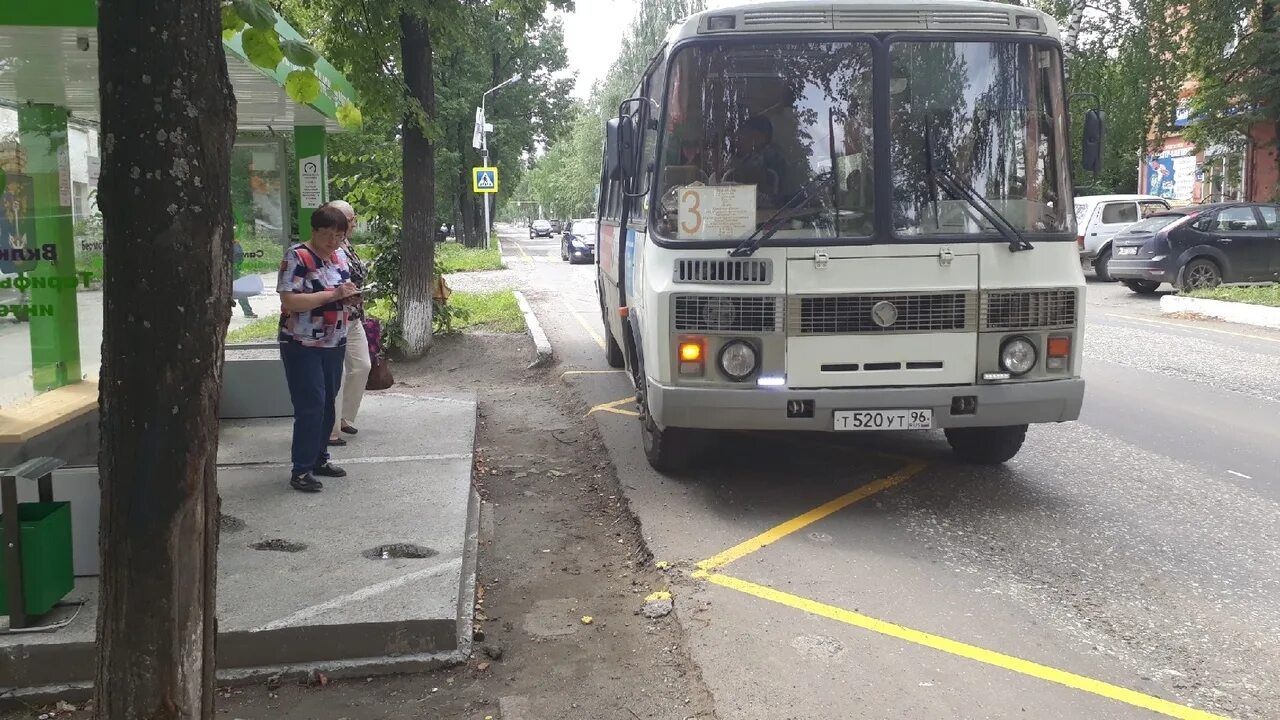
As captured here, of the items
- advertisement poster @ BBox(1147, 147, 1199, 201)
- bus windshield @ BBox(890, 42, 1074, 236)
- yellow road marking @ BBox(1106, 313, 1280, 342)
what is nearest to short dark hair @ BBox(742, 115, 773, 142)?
bus windshield @ BBox(890, 42, 1074, 236)

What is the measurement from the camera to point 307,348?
6.01 meters

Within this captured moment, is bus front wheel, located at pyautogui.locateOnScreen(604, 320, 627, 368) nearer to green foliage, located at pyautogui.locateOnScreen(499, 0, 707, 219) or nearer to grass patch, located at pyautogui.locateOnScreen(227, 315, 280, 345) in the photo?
green foliage, located at pyautogui.locateOnScreen(499, 0, 707, 219)

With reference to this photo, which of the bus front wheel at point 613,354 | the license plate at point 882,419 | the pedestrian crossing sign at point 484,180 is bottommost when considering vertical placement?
the bus front wheel at point 613,354

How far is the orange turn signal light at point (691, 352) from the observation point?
587 cm

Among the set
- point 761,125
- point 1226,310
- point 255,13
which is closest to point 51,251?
point 761,125

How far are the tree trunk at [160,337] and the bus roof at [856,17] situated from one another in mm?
3828

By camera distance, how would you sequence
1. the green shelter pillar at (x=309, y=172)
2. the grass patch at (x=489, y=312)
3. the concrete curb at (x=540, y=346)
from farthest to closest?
1. the grass patch at (x=489, y=312)
2. the concrete curb at (x=540, y=346)
3. the green shelter pillar at (x=309, y=172)

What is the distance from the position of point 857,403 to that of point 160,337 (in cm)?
409

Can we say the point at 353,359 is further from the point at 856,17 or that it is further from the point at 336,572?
the point at 856,17

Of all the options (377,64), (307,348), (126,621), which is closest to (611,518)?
(307,348)

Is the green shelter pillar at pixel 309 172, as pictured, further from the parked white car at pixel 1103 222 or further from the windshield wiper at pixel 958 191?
the parked white car at pixel 1103 222

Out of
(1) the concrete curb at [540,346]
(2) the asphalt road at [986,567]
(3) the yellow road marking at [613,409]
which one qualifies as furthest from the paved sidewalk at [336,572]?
(1) the concrete curb at [540,346]

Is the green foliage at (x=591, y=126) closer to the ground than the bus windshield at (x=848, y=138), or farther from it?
farther from it

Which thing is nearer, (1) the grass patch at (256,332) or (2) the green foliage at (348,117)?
(2) the green foliage at (348,117)
